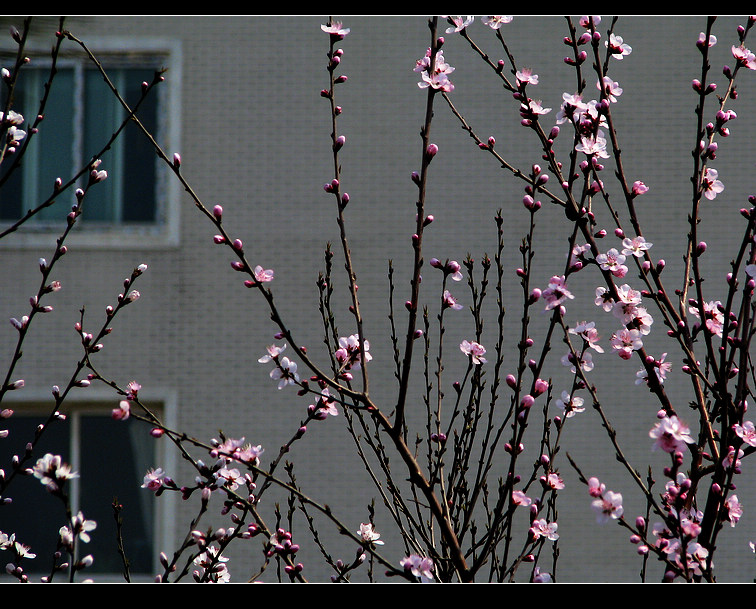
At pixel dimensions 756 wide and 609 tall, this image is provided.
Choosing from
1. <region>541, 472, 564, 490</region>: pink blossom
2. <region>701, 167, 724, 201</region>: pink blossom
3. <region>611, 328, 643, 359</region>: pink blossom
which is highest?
<region>701, 167, 724, 201</region>: pink blossom

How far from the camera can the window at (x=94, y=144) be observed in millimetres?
6156

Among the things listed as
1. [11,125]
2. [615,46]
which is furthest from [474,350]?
[11,125]

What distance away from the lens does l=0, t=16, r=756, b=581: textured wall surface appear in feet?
19.1

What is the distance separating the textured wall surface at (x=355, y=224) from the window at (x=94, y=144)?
0.71 feet

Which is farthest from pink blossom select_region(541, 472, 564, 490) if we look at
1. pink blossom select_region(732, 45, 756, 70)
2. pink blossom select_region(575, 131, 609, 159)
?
pink blossom select_region(732, 45, 756, 70)

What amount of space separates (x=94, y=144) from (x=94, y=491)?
2.81m

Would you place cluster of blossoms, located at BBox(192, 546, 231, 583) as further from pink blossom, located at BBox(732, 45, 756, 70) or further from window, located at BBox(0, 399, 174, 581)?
window, located at BBox(0, 399, 174, 581)

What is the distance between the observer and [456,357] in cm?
581

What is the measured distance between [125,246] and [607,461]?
13.4ft

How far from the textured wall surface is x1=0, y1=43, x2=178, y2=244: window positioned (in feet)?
0.71

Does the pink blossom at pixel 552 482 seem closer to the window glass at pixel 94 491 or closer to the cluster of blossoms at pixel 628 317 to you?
the cluster of blossoms at pixel 628 317
